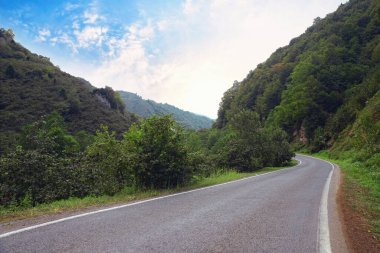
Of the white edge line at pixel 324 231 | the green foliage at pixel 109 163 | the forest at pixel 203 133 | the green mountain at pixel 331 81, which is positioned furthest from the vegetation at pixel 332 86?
the white edge line at pixel 324 231

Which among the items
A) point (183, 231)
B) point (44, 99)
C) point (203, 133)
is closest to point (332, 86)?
point (203, 133)

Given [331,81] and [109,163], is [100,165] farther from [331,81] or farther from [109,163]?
[331,81]

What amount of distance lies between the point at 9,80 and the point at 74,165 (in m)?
78.4

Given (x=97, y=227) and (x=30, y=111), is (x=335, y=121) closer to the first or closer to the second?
(x=97, y=227)

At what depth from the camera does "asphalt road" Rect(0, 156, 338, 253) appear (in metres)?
4.19

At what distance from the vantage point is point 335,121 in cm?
5025

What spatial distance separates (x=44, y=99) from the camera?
243 ft

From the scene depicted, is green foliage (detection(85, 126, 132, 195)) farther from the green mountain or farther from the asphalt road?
the green mountain

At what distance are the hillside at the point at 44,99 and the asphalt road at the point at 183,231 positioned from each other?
52948 millimetres

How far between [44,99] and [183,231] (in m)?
78.2

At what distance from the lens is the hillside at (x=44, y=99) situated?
208 feet

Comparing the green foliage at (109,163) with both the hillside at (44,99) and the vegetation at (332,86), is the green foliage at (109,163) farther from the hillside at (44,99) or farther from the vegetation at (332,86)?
the hillside at (44,99)

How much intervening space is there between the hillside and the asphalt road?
52.9 m

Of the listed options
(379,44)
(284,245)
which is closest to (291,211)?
(284,245)
